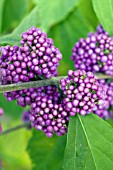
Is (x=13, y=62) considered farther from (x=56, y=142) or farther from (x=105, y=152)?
→ (x=56, y=142)

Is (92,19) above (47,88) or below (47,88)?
above

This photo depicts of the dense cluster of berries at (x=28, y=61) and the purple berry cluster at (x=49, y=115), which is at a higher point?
the dense cluster of berries at (x=28, y=61)

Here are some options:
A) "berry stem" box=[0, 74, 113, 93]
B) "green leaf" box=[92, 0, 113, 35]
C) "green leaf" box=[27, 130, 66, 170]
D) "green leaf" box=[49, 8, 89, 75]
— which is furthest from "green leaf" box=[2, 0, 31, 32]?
"berry stem" box=[0, 74, 113, 93]

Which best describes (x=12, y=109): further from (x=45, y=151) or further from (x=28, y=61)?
(x=28, y=61)

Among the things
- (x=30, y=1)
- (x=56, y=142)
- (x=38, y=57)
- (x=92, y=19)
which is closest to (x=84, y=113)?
(x=38, y=57)

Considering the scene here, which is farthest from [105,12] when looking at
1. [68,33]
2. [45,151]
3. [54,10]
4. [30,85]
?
[45,151]

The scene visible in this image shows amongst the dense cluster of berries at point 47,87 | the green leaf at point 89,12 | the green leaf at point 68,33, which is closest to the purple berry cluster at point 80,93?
the dense cluster of berries at point 47,87

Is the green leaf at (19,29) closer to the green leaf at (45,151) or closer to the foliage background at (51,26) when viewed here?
the foliage background at (51,26)
